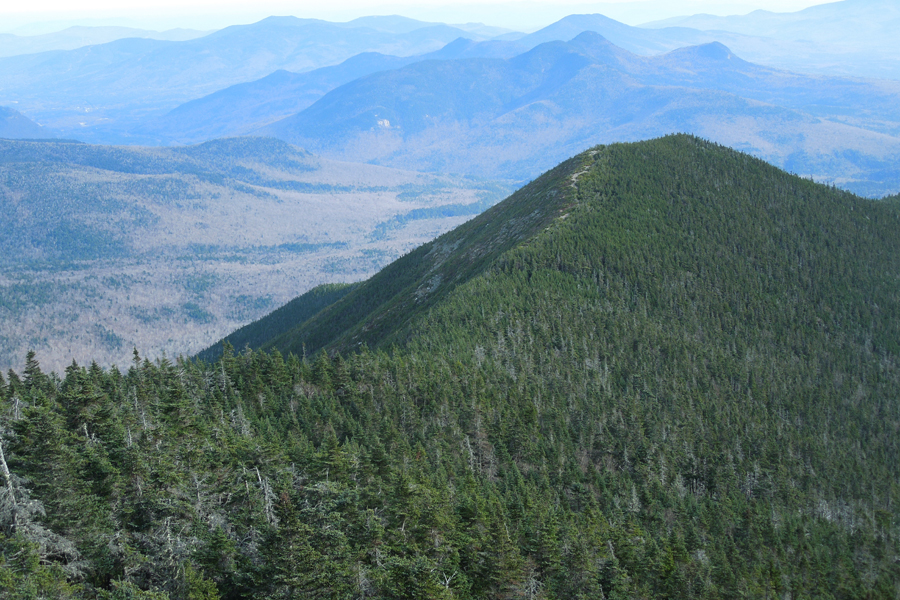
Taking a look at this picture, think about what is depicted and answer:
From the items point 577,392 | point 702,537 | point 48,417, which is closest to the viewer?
point 48,417

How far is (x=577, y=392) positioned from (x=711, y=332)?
64.5 metres

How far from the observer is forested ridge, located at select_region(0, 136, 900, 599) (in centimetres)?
4384

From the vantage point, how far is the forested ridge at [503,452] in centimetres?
4384

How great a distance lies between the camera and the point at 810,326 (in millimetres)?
193875

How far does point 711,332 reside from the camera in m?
178

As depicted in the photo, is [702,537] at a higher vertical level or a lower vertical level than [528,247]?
lower

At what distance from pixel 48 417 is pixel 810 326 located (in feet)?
637

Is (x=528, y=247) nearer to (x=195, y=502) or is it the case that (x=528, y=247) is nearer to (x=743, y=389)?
(x=743, y=389)

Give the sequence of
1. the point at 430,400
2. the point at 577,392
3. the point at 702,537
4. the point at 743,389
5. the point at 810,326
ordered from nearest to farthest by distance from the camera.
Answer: the point at 702,537 → the point at 430,400 → the point at 577,392 → the point at 743,389 → the point at 810,326

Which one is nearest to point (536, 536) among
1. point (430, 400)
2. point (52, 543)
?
point (52, 543)

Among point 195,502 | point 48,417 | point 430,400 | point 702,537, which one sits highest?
point 48,417

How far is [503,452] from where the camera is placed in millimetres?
99812

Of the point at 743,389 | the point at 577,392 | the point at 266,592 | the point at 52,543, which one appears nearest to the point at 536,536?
the point at 266,592

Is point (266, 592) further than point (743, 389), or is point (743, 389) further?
point (743, 389)
